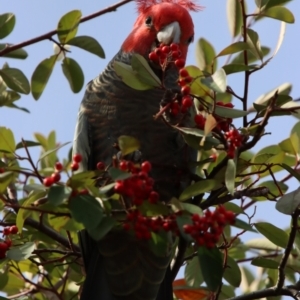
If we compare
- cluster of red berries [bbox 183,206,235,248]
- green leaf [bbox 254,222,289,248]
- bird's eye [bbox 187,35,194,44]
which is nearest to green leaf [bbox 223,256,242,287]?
green leaf [bbox 254,222,289,248]

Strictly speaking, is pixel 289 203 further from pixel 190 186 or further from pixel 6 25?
pixel 6 25

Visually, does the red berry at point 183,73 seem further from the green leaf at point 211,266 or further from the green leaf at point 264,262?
the green leaf at point 264,262

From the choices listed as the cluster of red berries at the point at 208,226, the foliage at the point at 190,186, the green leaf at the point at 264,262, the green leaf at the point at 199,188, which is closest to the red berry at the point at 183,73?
the foliage at the point at 190,186

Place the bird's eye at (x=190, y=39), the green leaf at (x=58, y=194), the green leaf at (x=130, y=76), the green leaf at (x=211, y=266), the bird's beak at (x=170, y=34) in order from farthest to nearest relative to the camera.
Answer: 1. the bird's eye at (x=190, y=39)
2. the bird's beak at (x=170, y=34)
3. the green leaf at (x=130, y=76)
4. the green leaf at (x=211, y=266)
5. the green leaf at (x=58, y=194)

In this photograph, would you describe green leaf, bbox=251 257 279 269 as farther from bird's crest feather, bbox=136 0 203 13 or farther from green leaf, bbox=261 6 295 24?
bird's crest feather, bbox=136 0 203 13

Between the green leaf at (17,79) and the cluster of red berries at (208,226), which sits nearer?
the cluster of red berries at (208,226)

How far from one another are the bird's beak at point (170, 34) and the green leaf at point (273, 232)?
4.27 ft

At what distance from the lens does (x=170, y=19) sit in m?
3.28

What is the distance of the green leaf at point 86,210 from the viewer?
1667 millimetres

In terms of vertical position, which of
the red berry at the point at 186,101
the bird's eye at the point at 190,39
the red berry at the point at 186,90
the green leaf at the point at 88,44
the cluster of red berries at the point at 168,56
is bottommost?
the red berry at the point at 186,101

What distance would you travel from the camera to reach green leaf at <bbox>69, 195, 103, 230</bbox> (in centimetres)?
167

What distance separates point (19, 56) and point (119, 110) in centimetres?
55

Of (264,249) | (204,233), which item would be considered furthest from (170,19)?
(204,233)

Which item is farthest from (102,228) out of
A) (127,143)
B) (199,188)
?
(199,188)
